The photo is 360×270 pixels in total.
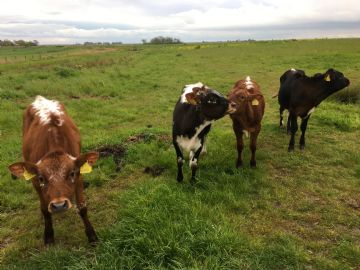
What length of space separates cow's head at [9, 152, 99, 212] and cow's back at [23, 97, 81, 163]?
0.99 ft

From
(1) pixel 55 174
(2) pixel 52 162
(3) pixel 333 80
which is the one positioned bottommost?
(1) pixel 55 174

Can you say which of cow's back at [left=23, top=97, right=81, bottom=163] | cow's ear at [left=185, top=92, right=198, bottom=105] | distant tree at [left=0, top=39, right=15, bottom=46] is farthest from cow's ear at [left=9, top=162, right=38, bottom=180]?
distant tree at [left=0, top=39, right=15, bottom=46]

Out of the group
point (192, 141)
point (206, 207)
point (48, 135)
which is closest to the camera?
point (48, 135)

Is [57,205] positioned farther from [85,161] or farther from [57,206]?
[85,161]

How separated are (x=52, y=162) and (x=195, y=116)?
3073mm

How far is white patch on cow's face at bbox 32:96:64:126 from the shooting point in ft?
16.0

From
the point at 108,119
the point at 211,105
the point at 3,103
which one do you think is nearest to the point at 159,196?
the point at 211,105

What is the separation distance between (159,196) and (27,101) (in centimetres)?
974

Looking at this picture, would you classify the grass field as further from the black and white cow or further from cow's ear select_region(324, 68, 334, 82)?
cow's ear select_region(324, 68, 334, 82)

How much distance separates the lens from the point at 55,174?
3922 mm

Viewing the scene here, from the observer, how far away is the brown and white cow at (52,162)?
389 centimetres

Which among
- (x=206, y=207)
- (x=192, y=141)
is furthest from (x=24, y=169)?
(x=192, y=141)

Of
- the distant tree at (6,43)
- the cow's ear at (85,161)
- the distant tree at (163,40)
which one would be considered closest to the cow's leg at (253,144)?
the cow's ear at (85,161)

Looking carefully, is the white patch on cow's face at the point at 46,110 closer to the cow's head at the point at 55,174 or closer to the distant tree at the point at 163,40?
the cow's head at the point at 55,174
